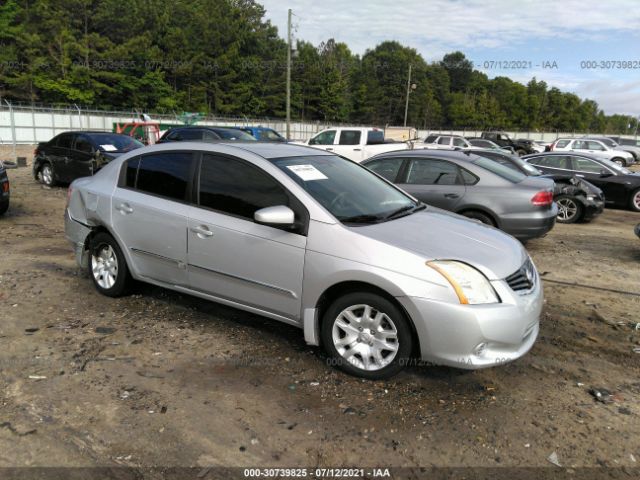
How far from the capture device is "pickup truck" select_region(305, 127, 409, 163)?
16672 millimetres

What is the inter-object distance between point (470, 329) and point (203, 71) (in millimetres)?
62936

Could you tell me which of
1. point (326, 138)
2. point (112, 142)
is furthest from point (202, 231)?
point (326, 138)

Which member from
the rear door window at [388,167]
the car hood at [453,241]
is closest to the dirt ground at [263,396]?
the car hood at [453,241]

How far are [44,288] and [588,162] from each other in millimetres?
12887

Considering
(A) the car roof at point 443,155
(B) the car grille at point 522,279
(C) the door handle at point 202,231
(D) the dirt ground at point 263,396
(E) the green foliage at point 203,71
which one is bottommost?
(D) the dirt ground at point 263,396

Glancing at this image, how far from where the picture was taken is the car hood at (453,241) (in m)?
3.52

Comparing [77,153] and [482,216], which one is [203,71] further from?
[482,216]

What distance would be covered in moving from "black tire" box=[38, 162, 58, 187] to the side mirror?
38.8 feet

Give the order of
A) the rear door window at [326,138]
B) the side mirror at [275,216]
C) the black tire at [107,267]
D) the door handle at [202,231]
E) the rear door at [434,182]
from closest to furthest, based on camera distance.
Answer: the side mirror at [275,216] → the door handle at [202,231] → the black tire at [107,267] → the rear door at [434,182] → the rear door window at [326,138]

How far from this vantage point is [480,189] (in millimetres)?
7578

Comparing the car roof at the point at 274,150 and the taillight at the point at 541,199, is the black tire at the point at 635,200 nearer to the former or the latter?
the taillight at the point at 541,199

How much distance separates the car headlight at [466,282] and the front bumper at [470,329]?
1.8 inches

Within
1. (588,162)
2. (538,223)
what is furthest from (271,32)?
(538,223)

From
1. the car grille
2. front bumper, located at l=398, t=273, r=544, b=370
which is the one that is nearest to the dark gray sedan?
the car grille
